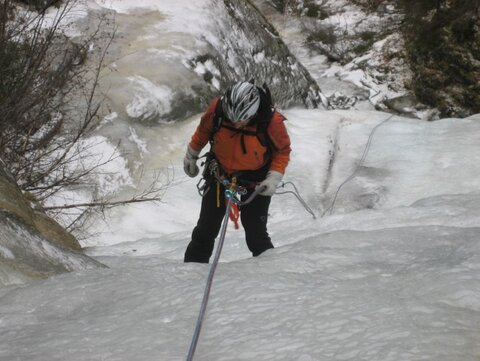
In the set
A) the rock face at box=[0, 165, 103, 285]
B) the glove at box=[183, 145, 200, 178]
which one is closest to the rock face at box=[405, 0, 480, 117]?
the glove at box=[183, 145, 200, 178]

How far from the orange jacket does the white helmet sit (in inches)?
6.8

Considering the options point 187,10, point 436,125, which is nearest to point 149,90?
point 187,10

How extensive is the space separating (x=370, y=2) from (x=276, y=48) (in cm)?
746

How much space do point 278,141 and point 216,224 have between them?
66 cm

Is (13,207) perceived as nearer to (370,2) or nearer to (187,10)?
(187,10)

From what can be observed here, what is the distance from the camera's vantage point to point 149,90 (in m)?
7.52

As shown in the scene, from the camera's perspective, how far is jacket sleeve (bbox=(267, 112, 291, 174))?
317cm

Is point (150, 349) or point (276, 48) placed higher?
point (276, 48)

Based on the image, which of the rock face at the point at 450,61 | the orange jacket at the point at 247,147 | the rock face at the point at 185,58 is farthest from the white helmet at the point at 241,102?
the rock face at the point at 450,61

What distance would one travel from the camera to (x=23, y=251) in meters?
2.84

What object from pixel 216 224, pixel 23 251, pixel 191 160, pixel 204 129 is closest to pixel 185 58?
pixel 191 160

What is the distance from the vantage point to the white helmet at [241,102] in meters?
2.95

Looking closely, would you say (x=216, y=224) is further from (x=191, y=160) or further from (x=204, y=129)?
(x=204, y=129)

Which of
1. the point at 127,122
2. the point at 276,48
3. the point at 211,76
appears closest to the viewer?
the point at 127,122
